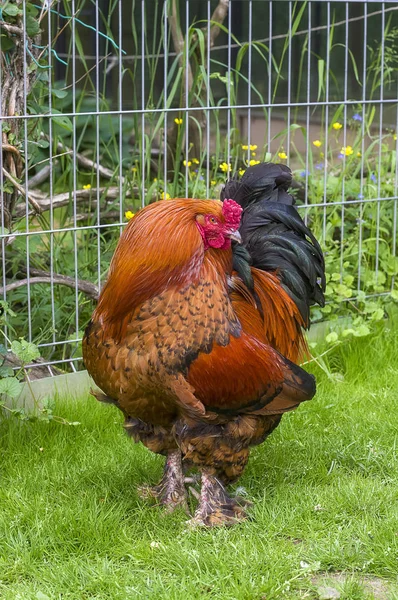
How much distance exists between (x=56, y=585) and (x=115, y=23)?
18.3ft

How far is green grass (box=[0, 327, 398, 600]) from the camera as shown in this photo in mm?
3275

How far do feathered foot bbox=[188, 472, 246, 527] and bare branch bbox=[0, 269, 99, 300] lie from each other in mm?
1569

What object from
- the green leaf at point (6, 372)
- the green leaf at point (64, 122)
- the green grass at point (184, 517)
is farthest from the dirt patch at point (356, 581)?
the green leaf at point (64, 122)

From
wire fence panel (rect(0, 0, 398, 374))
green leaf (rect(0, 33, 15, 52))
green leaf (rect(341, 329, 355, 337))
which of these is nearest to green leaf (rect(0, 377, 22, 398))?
wire fence panel (rect(0, 0, 398, 374))

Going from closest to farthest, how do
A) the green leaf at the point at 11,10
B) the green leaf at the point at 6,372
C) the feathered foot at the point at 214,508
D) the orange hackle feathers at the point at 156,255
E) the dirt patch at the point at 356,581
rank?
the dirt patch at the point at 356,581 < the orange hackle feathers at the point at 156,255 < the feathered foot at the point at 214,508 < the green leaf at the point at 11,10 < the green leaf at the point at 6,372

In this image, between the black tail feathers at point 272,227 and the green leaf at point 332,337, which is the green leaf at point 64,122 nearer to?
the black tail feathers at point 272,227

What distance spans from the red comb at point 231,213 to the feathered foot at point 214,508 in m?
1.09

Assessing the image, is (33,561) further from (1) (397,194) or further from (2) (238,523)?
(1) (397,194)

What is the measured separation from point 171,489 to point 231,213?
51.1 inches

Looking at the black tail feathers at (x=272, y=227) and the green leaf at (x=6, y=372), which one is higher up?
the black tail feathers at (x=272, y=227)

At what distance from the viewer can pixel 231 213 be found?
11.3 ft

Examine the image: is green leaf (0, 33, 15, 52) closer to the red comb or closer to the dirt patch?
the red comb

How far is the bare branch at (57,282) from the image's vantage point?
4695mm

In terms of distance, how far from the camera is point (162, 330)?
3.39m
